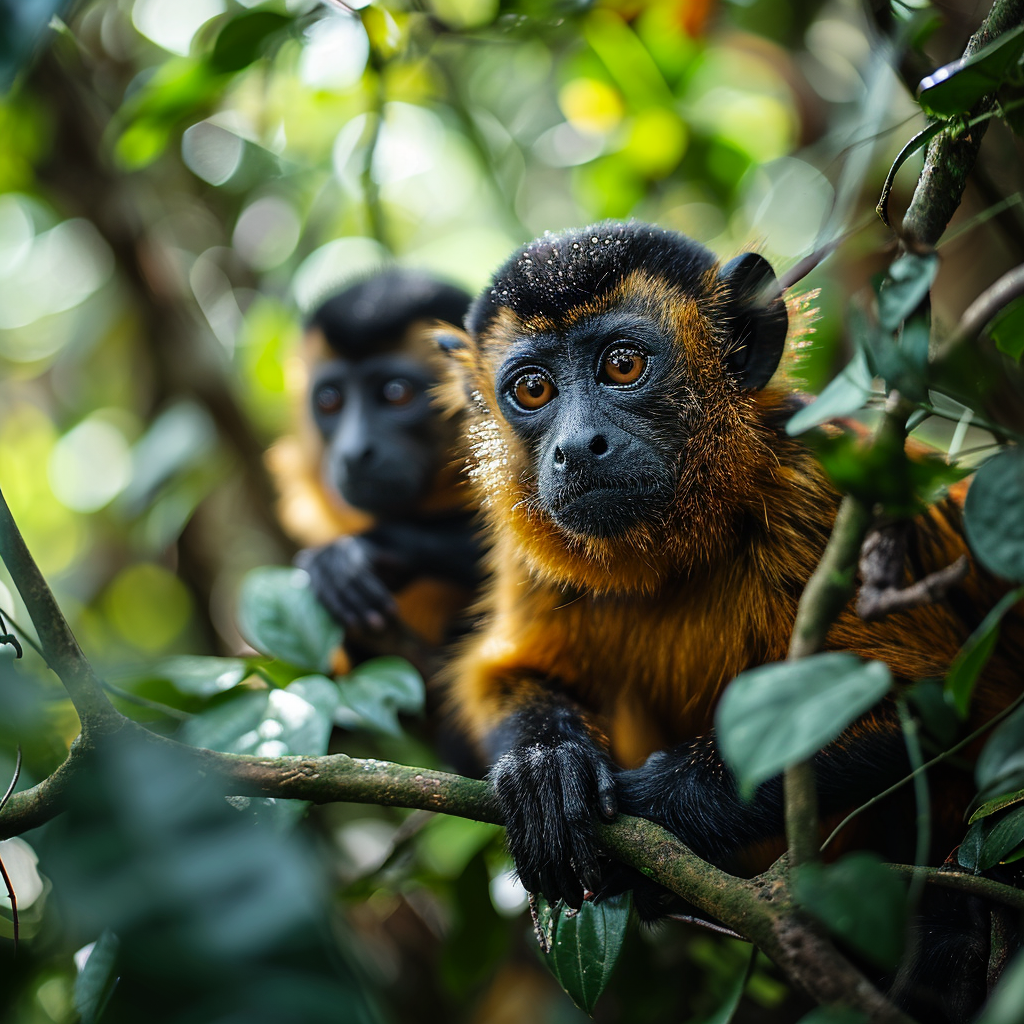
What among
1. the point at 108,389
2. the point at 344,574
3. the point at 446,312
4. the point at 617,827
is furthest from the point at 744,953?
the point at 108,389

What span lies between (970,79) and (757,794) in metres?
1.58

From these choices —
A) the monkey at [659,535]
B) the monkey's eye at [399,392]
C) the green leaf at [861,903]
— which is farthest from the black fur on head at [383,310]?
the green leaf at [861,903]

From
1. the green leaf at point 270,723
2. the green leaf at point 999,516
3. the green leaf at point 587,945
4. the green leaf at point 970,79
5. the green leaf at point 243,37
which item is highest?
the green leaf at point 243,37

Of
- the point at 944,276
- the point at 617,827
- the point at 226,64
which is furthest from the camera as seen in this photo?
the point at 944,276

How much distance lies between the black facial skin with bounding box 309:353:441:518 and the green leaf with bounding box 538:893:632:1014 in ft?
8.76

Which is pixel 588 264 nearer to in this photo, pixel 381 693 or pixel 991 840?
pixel 381 693

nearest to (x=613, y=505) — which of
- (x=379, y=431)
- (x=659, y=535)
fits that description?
(x=659, y=535)

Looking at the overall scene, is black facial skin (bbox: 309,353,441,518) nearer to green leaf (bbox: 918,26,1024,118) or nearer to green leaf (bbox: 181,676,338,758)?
green leaf (bbox: 181,676,338,758)

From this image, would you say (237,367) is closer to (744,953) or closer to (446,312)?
(446,312)

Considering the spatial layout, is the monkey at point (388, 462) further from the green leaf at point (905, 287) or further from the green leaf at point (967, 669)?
the green leaf at point (967, 669)

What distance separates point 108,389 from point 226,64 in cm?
366

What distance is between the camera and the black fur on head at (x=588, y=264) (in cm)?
275

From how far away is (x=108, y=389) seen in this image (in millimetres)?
6422

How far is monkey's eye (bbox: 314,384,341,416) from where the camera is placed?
511 centimetres
